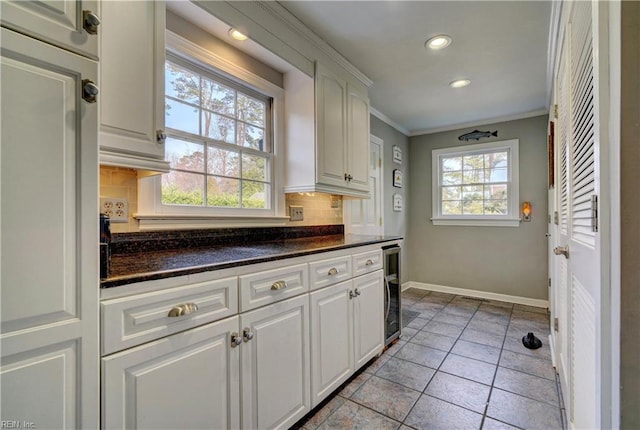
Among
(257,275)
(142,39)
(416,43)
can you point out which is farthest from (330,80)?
(257,275)

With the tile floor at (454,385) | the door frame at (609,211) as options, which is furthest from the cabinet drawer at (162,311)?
the door frame at (609,211)

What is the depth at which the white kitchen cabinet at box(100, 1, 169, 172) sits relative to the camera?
3.77 feet

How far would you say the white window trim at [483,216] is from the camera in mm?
3652

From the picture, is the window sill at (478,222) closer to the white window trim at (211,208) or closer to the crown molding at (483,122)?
the crown molding at (483,122)

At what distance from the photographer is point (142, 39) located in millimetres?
1246

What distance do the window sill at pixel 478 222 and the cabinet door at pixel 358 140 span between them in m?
1.90

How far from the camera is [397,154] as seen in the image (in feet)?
13.3

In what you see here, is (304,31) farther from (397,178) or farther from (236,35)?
(397,178)

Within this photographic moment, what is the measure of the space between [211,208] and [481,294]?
3.69 meters

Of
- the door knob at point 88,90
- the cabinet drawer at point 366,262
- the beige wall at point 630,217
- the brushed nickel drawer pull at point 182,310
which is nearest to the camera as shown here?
the beige wall at point 630,217

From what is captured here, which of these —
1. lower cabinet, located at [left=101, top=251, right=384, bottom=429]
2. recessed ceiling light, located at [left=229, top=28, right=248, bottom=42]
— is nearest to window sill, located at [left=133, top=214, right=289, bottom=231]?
lower cabinet, located at [left=101, top=251, right=384, bottom=429]

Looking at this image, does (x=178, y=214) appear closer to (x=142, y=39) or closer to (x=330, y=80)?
(x=142, y=39)

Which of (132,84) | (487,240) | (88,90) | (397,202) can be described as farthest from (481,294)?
(88,90)

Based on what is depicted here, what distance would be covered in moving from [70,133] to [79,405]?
746 millimetres
